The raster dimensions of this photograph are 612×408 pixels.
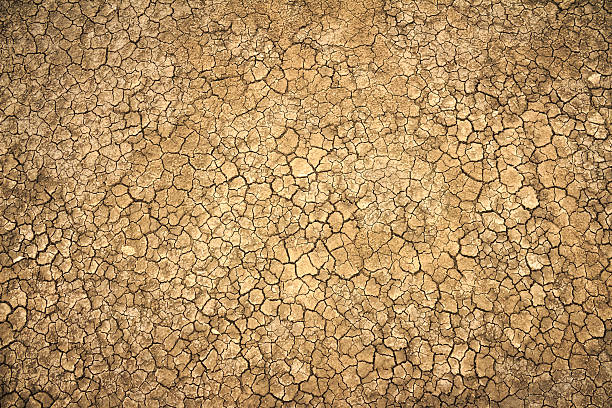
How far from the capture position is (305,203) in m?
2.54

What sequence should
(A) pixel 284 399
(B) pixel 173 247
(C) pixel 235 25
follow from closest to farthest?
(A) pixel 284 399 → (B) pixel 173 247 → (C) pixel 235 25

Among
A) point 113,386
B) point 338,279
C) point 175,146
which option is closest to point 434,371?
point 338,279

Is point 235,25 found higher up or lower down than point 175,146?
higher up

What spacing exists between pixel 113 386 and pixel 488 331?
2.09 meters

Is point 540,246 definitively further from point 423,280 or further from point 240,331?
point 240,331

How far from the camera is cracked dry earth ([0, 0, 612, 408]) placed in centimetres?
231

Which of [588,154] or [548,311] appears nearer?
[548,311]

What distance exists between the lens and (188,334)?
2.37 metres

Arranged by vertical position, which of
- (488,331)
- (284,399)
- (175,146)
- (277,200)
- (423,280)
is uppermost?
(175,146)

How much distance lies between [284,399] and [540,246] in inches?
66.5

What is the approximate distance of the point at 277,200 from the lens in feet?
8.34

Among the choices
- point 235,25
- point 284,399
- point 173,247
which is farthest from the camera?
point 235,25

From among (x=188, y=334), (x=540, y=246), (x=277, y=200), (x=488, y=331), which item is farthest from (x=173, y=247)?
(x=540, y=246)

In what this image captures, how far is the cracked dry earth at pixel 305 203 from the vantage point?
7.57ft
